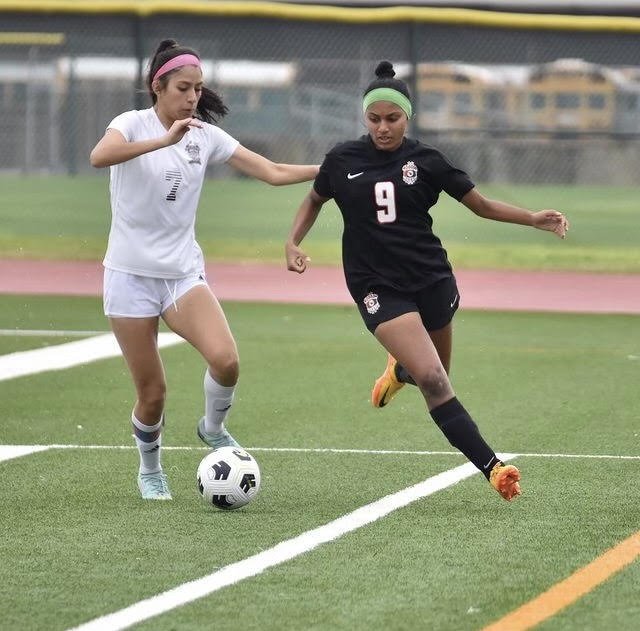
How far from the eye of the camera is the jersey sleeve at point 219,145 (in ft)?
26.1

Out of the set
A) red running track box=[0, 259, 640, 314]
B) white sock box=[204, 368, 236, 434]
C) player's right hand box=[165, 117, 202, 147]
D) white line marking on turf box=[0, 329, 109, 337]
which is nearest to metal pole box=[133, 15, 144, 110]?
red running track box=[0, 259, 640, 314]

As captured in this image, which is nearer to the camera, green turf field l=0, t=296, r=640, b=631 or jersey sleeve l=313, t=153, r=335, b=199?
green turf field l=0, t=296, r=640, b=631

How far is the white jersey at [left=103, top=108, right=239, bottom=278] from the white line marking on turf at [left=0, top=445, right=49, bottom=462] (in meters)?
1.75

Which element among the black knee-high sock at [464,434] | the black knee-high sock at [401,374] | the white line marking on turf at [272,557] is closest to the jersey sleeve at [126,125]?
the black knee-high sock at [464,434]

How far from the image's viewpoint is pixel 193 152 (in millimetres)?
7750

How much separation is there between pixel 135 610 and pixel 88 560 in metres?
0.84

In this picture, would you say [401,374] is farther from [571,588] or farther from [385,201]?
[571,588]

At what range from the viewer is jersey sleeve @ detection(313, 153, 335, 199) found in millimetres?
7770

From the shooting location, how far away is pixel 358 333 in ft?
49.7

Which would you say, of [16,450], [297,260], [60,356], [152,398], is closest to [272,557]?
[152,398]

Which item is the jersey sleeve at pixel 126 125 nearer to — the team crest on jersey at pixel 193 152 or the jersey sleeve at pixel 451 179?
the team crest on jersey at pixel 193 152

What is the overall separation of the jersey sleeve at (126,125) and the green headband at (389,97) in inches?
42.7

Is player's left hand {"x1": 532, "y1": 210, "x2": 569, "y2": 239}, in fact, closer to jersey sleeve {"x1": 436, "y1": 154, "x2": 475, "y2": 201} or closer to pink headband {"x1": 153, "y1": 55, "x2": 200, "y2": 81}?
jersey sleeve {"x1": 436, "y1": 154, "x2": 475, "y2": 201}

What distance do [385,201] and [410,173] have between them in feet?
0.57
